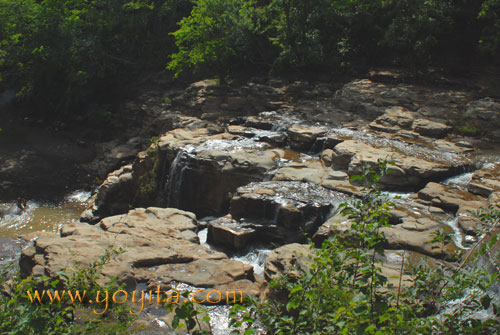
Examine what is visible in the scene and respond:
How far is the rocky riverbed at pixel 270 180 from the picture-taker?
6457 mm

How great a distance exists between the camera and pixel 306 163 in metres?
9.98

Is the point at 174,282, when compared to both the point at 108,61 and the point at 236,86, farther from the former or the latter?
the point at 108,61

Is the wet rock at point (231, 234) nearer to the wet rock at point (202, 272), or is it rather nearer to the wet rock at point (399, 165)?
the wet rock at point (202, 272)

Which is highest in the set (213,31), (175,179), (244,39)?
(213,31)

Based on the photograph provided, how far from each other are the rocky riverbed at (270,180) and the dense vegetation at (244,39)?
150cm

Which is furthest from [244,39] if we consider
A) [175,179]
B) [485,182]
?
[485,182]

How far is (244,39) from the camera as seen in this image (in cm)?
1536

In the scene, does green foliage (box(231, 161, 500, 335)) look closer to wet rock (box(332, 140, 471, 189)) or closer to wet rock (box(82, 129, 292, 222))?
wet rock (box(332, 140, 471, 189))

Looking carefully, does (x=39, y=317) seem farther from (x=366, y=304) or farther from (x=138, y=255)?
(x=138, y=255)

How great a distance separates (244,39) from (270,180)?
25.9ft

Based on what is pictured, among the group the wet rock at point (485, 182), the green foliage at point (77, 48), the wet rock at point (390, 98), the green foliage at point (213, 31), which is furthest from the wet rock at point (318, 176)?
the green foliage at point (77, 48)

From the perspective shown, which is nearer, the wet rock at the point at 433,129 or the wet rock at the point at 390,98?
the wet rock at the point at 433,129

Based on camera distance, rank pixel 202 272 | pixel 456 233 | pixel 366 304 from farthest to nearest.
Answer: pixel 456 233 < pixel 202 272 < pixel 366 304

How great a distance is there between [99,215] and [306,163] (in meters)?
5.86
